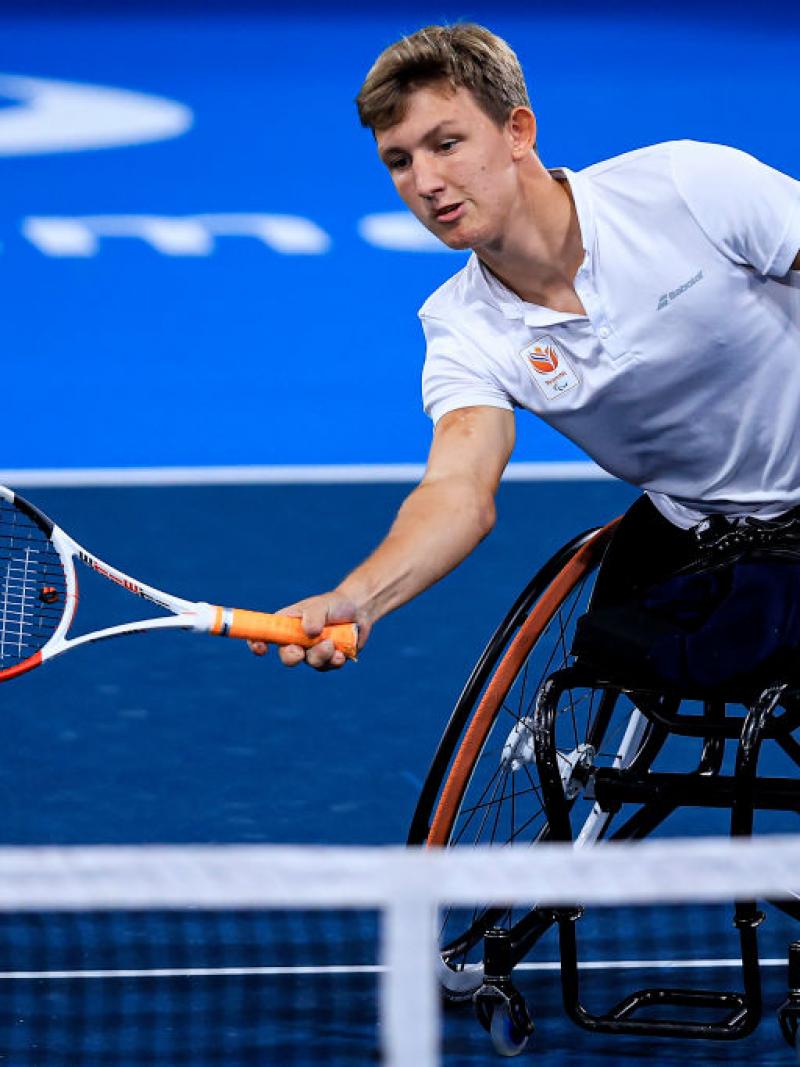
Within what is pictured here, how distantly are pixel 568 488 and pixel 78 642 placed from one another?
18.5 feet

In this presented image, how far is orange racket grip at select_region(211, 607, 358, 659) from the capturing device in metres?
2.83

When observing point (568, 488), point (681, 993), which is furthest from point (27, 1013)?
point (568, 488)

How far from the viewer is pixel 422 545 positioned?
3148 millimetres

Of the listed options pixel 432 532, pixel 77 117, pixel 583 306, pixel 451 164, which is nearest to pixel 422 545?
pixel 432 532

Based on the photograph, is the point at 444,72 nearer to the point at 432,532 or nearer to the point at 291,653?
the point at 432,532

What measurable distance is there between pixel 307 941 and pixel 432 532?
0.96 metres

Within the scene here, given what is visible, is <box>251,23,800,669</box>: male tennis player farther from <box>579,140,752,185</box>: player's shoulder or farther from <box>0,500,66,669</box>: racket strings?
<box>0,500,66,669</box>: racket strings

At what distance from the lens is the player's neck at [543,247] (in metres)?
3.22

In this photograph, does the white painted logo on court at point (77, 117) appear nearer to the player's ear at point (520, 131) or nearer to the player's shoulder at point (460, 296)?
the player's shoulder at point (460, 296)

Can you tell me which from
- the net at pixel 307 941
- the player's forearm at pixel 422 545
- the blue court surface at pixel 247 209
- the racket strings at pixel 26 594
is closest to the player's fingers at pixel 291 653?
the player's forearm at pixel 422 545

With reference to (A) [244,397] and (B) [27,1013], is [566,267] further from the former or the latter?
(A) [244,397]

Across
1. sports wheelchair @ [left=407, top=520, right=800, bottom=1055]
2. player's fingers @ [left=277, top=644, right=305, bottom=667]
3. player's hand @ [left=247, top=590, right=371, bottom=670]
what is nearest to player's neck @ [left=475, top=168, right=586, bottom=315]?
sports wheelchair @ [left=407, top=520, right=800, bottom=1055]

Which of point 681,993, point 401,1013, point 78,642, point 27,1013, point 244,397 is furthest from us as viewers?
point 244,397

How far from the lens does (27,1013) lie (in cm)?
339
